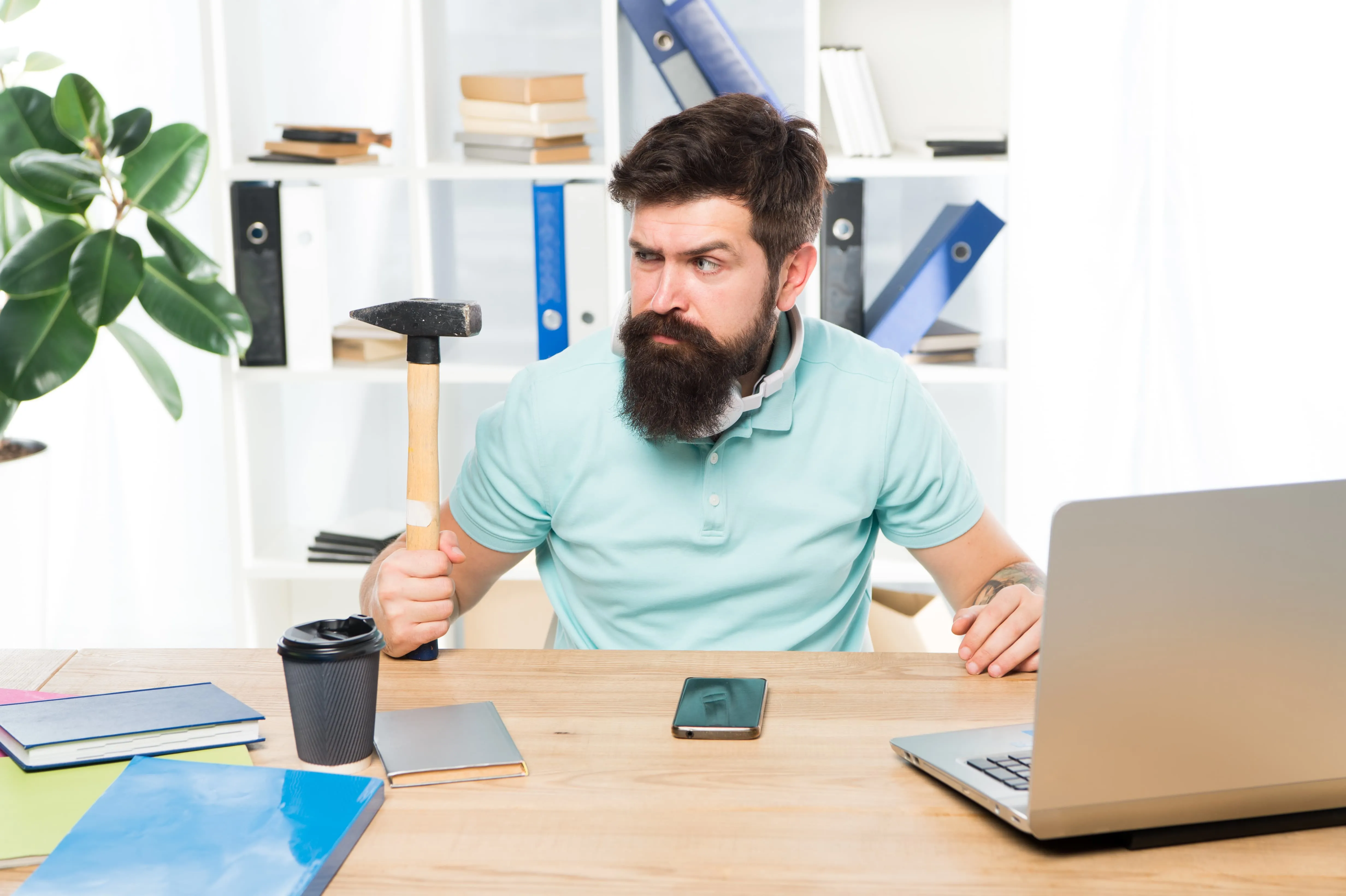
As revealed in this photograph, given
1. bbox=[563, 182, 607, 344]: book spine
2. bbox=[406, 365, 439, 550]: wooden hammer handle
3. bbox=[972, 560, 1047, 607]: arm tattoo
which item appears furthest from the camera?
bbox=[563, 182, 607, 344]: book spine

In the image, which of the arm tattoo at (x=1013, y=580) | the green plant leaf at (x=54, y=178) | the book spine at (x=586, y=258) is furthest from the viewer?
the book spine at (x=586, y=258)

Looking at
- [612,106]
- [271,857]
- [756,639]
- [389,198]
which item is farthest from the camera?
[389,198]

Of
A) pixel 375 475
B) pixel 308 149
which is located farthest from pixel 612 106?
pixel 375 475

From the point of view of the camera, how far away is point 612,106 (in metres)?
2.57

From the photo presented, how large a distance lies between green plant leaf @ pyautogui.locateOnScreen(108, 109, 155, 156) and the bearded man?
46.7 inches

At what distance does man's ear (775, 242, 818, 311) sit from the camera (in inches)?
65.1

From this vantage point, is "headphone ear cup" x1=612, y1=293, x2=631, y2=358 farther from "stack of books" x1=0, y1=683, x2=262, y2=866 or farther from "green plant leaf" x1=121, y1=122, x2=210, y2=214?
"green plant leaf" x1=121, y1=122, x2=210, y2=214

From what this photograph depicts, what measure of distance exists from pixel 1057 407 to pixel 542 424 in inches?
66.0

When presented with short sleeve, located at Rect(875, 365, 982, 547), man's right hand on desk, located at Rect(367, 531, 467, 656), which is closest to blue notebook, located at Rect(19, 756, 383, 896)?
man's right hand on desk, located at Rect(367, 531, 467, 656)

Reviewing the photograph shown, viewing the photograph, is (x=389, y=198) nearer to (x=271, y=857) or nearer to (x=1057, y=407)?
(x=1057, y=407)

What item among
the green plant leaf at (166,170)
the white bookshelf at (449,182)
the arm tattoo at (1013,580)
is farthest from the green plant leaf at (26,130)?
the arm tattoo at (1013,580)

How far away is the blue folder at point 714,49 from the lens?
97.1 inches

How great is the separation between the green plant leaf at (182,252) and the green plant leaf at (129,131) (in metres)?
0.13

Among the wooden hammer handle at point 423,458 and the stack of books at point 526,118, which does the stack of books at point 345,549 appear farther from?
the wooden hammer handle at point 423,458
